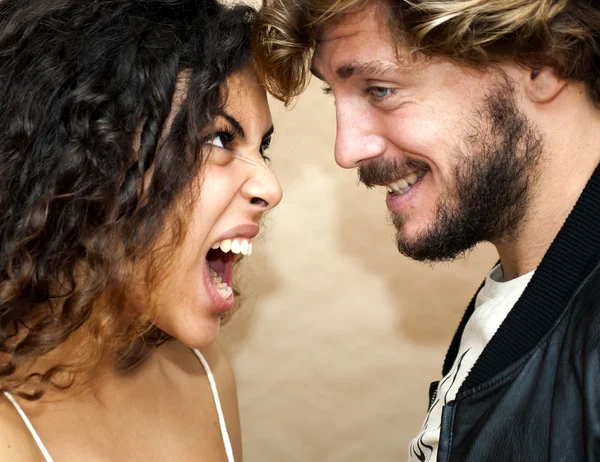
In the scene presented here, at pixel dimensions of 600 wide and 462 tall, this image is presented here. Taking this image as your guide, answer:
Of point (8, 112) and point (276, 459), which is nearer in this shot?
point (8, 112)

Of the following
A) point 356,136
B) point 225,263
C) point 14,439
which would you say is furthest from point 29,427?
point 356,136

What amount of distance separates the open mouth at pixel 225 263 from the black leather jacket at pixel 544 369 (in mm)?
520

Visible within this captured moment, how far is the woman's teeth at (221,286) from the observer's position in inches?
65.1

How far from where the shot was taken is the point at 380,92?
4.93ft

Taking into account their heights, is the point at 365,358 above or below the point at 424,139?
below

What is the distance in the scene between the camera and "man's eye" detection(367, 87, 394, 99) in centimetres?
149

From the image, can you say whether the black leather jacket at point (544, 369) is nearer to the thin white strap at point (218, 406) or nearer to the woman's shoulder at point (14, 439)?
the thin white strap at point (218, 406)

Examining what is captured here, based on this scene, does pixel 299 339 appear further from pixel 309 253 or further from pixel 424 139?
pixel 424 139

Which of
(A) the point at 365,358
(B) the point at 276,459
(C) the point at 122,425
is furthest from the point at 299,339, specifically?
(C) the point at 122,425

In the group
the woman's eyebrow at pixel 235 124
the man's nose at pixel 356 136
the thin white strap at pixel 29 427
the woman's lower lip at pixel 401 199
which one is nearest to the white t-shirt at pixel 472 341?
the woman's lower lip at pixel 401 199

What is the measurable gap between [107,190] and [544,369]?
767 mm

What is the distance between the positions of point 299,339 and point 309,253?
248 millimetres

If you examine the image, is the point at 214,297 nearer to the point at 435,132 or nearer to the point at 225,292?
the point at 225,292

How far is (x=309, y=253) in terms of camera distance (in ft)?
7.16
